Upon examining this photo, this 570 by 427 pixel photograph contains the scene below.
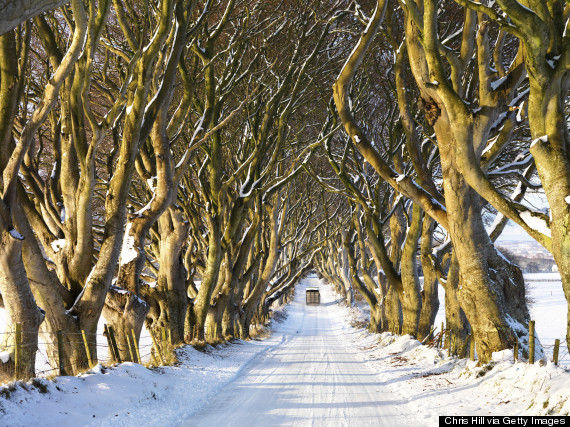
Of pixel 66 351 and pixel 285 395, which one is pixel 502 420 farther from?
pixel 66 351

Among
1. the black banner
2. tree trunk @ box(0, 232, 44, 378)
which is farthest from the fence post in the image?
tree trunk @ box(0, 232, 44, 378)

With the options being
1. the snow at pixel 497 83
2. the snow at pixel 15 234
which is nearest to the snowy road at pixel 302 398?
the snow at pixel 15 234

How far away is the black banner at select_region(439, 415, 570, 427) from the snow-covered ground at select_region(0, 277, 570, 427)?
0.13 meters

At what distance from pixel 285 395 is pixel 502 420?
3.30m

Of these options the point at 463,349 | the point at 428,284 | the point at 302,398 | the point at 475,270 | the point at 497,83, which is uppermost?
the point at 497,83

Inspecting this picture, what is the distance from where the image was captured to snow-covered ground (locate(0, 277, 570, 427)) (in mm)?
5309

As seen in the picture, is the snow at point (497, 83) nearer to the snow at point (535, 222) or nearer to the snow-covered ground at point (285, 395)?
the snow at point (535, 222)

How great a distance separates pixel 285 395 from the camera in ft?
25.2

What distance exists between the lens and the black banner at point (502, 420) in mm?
4941

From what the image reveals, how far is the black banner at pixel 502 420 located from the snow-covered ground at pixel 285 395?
13 cm

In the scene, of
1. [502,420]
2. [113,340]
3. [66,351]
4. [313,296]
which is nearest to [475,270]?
[502,420]

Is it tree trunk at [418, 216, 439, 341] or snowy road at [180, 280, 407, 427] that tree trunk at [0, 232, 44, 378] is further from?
tree trunk at [418, 216, 439, 341]

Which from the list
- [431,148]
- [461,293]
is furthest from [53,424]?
[431,148]

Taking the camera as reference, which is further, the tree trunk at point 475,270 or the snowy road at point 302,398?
the tree trunk at point 475,270
